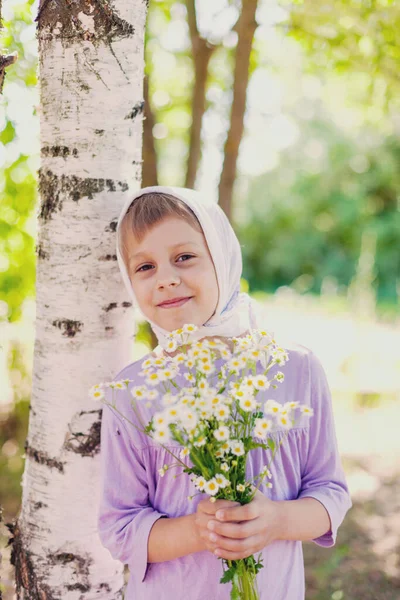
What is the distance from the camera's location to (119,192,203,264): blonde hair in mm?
1707

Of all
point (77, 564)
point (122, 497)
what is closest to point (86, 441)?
point (122, 497)

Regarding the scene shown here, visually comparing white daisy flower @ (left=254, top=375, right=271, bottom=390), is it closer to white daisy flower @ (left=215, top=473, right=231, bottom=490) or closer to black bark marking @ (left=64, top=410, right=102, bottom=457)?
white daisy flower @ (left=215, top=473, right=231, bottom=490)

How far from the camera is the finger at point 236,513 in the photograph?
1.37 meters

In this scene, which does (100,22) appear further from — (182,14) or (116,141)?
(182,14)

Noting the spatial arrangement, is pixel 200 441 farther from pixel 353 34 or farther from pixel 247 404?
pixel 353 34

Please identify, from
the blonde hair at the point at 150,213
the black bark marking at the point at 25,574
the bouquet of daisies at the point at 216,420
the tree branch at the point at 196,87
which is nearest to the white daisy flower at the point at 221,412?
the bouquet of daisies at the point at 216,420

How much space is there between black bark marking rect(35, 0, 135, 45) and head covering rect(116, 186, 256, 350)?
0.47 metres

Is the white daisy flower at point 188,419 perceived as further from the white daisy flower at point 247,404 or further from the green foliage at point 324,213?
the green foliage at point 324,213

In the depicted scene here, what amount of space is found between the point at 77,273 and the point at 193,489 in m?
0.72

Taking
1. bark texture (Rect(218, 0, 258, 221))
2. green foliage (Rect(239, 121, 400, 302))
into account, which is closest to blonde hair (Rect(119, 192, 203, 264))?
bark texture (Rect(218, 0, 258, 221))

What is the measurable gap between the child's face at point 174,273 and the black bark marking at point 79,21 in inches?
23.2

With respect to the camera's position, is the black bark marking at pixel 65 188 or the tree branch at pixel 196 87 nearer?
the black bark marking at pixel 65 188

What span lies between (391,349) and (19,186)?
6.35 m

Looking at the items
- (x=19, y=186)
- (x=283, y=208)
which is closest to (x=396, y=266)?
(x=283, y=208)
